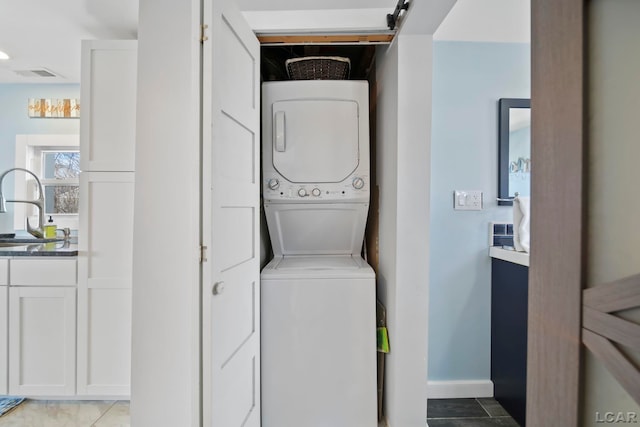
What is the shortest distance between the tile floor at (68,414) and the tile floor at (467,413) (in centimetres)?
188

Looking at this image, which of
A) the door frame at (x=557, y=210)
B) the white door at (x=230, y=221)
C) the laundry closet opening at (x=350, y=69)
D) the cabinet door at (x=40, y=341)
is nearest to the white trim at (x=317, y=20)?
the white door at (x=230, y=221)

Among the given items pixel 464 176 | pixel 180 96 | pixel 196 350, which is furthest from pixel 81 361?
pixel 464 176

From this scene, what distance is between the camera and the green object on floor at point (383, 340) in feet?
5.92

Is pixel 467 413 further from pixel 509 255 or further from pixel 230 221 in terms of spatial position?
pixel 230 221

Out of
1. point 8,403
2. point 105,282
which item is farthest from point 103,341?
point 8,403

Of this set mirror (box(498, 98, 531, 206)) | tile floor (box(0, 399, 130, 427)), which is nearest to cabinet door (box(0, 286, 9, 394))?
tile floor (box(0, 399, 130, 427))

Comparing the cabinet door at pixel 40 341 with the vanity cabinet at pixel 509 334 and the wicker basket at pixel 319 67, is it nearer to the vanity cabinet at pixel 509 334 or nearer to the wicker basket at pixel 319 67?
the wicker basket at pixel 319 67

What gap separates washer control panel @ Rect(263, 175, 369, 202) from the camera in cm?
199

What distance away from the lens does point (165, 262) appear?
3.81 feet

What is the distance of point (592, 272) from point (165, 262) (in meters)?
1.18

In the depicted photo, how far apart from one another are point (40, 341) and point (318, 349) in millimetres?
1725

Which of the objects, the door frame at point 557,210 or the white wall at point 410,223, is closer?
the door frame at point 557,210

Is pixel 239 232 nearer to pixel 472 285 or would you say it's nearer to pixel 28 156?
pixel 472 285

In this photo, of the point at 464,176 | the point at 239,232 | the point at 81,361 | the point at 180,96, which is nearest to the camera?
the point at 180,96
